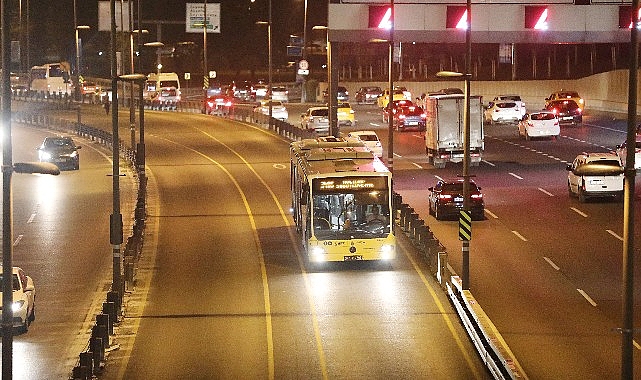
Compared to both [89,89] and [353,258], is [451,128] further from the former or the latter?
[89,89]

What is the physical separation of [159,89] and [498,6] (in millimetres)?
55482

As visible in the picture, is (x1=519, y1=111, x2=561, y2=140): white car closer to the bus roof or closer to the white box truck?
the white box truck

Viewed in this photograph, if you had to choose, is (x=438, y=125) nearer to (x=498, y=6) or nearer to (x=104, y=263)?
(x=498, y=6)

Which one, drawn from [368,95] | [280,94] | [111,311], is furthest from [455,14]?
[280,94]

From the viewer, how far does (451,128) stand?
60.5 m

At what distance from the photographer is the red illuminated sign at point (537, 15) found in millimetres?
55969

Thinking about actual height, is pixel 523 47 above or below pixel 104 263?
above

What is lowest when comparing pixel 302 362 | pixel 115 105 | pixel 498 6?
pixel 302 362

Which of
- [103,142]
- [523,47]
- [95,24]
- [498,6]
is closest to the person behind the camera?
[498,6]

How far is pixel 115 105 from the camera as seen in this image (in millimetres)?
33719

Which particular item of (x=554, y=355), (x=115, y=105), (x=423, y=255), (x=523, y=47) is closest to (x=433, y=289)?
(x=423, y=255)

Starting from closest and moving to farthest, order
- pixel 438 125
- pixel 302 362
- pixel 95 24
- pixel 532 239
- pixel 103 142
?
pixel 302 362 → pixel 532 239 → pixel 438 125 → pixel 103 142 → pixel 95 24

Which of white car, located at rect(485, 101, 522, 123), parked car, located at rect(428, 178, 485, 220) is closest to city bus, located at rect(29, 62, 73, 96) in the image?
white car, located at rect(485, 101, 522, 123)

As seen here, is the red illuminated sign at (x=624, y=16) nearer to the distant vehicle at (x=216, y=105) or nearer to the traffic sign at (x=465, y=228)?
the traffic sign at (x=465, y=228)
